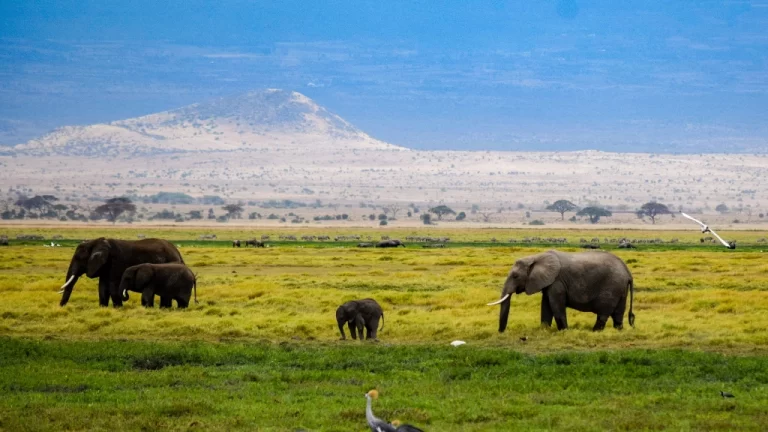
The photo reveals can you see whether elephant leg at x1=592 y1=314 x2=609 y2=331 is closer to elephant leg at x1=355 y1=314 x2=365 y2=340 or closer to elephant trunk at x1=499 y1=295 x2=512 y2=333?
elephant trunk at x1=499 y1=295 x2=512 y2=333

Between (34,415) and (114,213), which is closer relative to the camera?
(34,415)

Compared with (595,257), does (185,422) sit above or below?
below

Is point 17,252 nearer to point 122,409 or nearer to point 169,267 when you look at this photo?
point 169,267

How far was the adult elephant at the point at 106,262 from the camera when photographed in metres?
29.9

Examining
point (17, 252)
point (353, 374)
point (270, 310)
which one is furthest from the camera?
point (17, 252)

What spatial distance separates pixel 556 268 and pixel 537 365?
213 inches

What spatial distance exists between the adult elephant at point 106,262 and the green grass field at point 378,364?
2.01 feet

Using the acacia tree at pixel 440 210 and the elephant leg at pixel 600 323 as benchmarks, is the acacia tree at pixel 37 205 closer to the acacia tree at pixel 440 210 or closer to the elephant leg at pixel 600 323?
the acacia tree at pixel 440 210

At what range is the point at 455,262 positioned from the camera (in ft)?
161

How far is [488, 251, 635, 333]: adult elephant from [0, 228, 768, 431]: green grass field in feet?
1.92

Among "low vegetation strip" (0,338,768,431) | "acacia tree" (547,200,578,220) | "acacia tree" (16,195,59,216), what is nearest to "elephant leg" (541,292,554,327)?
"low vegetation strip" (0,338,768,431)

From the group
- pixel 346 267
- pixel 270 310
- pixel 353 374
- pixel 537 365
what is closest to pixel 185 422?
pixel 353 374

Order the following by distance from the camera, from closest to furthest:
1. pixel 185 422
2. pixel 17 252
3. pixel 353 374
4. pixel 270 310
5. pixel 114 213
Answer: pixel 185 422, pixel 353 374, pixel 270 310, pixel 17 252, pixel 114 213

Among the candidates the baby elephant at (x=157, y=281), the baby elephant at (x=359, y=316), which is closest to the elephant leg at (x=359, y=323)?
the baby elephant at (x=359, y=316)
